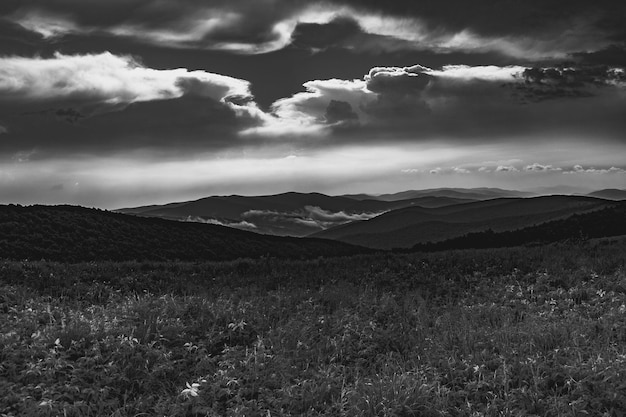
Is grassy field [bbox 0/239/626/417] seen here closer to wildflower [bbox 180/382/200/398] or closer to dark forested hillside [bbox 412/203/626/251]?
wildflower [bbox 180/382/200/398]

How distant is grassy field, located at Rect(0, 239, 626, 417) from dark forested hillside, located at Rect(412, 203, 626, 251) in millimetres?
15362

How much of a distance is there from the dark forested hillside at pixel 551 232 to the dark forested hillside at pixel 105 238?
10.5m

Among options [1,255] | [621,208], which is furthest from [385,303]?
[621,208]

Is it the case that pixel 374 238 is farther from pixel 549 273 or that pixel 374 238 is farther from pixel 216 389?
pixel 216 389

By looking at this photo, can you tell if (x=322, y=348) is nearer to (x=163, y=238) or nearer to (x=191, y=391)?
(x=191, y=391)

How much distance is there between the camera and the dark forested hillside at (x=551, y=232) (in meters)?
29.8

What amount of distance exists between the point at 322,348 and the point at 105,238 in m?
20.4

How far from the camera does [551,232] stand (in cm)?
3173

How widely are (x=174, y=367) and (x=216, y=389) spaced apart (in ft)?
3.87

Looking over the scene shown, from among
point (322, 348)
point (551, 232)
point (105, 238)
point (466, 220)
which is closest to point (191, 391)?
point (322, 348)

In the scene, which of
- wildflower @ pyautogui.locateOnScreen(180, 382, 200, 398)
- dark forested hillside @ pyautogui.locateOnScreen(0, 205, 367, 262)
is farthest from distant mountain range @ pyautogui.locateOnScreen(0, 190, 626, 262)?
wildflower @ pyautogui.locateOnScreen(180, 382, 200, 398)

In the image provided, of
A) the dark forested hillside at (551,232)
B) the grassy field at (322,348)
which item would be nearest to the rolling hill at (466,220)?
the dark forested hillside at (551,232)

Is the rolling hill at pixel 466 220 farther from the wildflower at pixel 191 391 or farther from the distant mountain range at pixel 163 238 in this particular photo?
the wildflower at pixel 191 391

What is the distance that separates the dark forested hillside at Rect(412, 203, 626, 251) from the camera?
97.8ft
